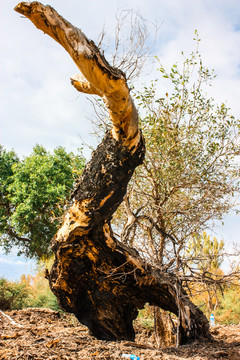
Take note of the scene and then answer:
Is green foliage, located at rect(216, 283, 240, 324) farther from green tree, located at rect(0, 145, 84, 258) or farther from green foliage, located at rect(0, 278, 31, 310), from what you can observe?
green tree, located at rect(0, 145, 84, 258)

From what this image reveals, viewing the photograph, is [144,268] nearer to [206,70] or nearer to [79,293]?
[79,293]

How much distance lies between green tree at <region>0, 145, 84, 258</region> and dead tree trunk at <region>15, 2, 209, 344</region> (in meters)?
10.6

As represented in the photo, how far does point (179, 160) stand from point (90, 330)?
406cm

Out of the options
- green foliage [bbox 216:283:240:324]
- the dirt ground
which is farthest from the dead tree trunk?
green foliage [bbox 216:283:240:324]

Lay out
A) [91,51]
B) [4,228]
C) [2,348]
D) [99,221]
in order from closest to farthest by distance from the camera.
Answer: [91,51]
[2,348]
[99,221]
[4,228]

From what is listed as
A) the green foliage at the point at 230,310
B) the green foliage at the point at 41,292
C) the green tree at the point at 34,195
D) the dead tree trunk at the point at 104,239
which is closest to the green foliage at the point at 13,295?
the green foliage at the point at 41,292

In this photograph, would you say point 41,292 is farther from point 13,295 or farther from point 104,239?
point 104,239

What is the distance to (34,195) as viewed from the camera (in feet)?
55.2

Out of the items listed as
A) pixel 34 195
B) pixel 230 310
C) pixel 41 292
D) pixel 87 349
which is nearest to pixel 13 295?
pixel 41 292

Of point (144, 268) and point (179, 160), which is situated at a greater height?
point (179, 160)

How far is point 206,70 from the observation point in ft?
23.1

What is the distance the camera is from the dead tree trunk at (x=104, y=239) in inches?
136

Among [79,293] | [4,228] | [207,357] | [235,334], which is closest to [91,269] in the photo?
[79,293]

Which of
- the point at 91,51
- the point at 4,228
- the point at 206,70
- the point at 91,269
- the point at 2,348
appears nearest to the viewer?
the point at 91,51
